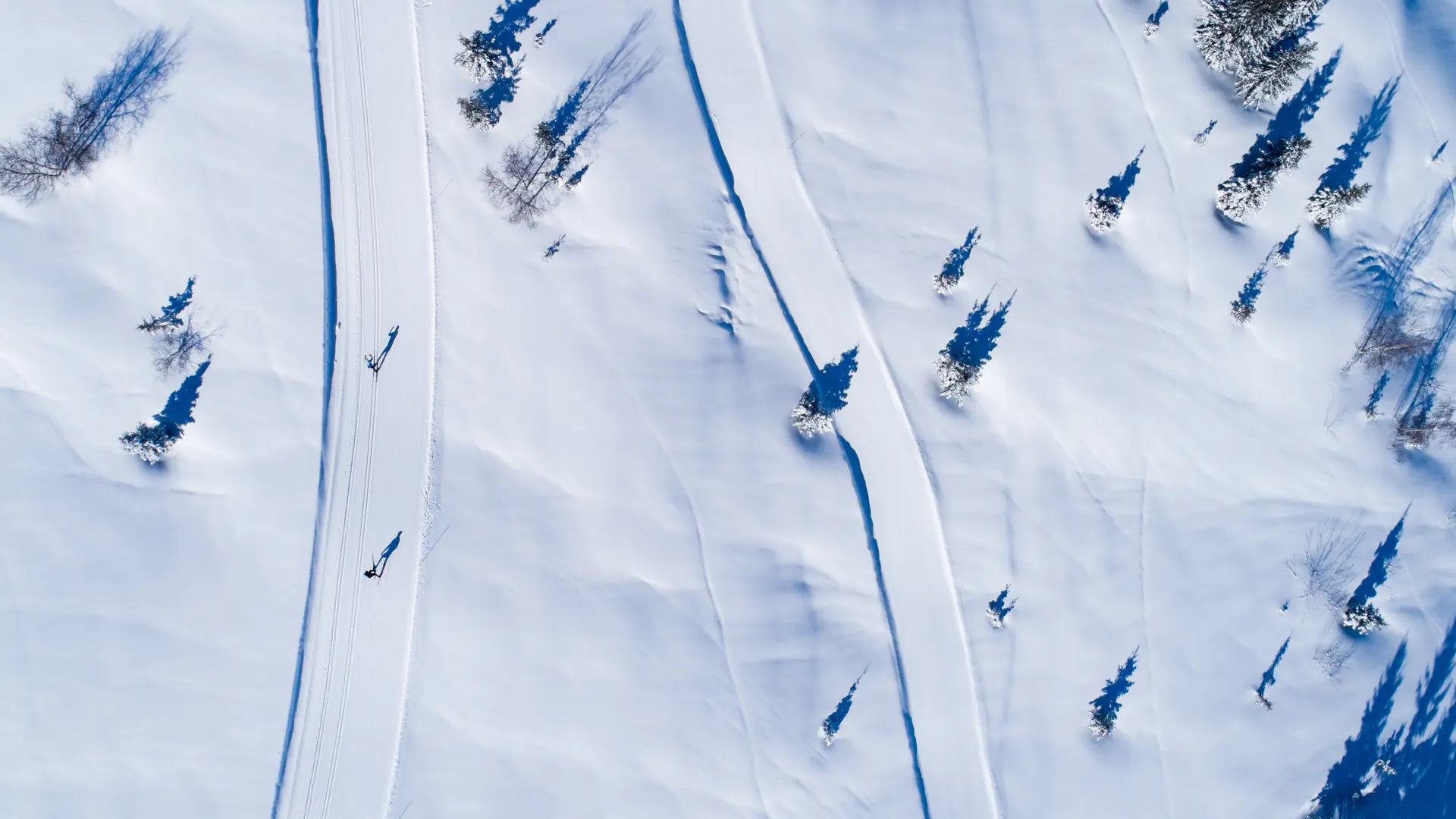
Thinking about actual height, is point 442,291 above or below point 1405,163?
below

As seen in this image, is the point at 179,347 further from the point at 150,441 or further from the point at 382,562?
the point at 382,562

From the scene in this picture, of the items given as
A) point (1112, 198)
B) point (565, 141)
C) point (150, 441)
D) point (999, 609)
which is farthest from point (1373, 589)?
point (150, 441)

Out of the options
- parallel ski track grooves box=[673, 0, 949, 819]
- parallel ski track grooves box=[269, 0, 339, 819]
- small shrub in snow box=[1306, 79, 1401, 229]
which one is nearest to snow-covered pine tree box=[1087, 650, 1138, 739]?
parallel ski track grooves box=[673, 0, 949, 819]

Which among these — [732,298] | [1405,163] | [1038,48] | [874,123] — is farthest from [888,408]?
[1405,163]

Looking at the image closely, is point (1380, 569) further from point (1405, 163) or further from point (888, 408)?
point (888, 408)

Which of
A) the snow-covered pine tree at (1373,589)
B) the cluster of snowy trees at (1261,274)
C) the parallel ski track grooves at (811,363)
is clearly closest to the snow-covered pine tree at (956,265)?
the parallel ski track grooves at (811,363)

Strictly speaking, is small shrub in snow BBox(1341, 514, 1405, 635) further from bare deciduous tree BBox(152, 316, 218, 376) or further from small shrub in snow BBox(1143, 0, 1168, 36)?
bare deciduous tree BBox(152, 316, 218, 376)
